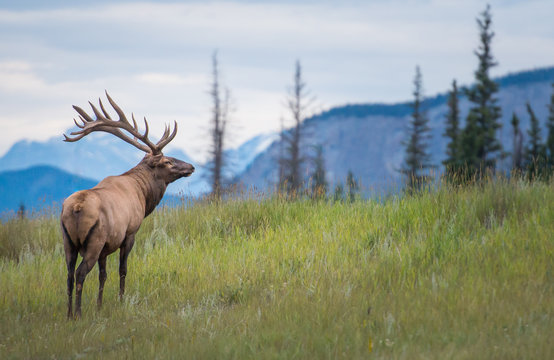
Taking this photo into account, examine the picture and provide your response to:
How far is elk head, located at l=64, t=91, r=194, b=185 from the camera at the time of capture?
7.86 meters

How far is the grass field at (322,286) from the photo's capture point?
4.82 meters

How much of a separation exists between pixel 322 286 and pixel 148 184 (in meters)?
3.12

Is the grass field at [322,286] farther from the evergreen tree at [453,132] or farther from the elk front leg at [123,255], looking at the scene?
the evergreen tree at [453,132]

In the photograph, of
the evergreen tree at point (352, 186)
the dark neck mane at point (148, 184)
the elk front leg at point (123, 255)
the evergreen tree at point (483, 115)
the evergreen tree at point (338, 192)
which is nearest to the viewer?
the elk front leg at point (123, 255)

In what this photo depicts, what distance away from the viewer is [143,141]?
8.13 m

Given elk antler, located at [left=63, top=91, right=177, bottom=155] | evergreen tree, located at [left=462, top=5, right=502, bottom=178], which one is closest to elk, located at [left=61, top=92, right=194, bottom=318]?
elk antler, located at [left=63, top=91, right=177, bottom=155]

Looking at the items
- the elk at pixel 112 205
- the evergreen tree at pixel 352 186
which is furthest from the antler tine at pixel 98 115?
the evergreen tree at pixel 352 186

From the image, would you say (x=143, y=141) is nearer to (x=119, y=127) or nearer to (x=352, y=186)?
(x=119, y=127)

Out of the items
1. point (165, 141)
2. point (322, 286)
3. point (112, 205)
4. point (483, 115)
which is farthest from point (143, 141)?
point (483, 115)

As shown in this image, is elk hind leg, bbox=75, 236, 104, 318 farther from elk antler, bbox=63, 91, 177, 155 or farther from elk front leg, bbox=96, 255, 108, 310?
elk antler, bbox=63, 91, 177, 155

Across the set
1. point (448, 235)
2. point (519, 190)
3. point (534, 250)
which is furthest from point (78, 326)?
point (519, 190)

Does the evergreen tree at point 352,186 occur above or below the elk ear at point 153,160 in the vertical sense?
below

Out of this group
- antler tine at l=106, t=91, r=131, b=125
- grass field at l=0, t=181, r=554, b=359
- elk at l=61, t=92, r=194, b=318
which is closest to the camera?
grass field at l=0, t=181, r=554, b=359

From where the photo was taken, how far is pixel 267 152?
199000 millimetres
